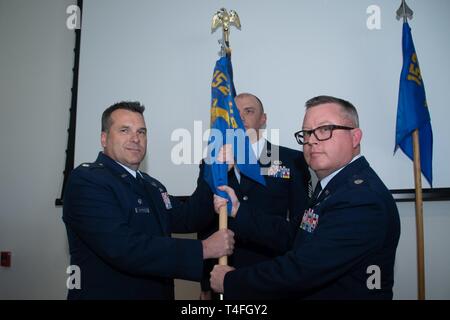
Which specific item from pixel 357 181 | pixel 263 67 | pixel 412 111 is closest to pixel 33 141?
pixel 263 67

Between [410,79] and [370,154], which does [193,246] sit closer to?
[370,154]

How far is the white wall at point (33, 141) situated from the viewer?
3090 millimetres

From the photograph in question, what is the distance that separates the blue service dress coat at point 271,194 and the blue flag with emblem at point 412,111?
2.48 feet

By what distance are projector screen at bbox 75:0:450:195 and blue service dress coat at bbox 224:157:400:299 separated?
4.51ft

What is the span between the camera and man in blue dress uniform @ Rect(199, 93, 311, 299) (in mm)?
2129

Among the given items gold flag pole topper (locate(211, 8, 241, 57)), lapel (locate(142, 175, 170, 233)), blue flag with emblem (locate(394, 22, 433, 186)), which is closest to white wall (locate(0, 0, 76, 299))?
lapel (locate(142, 175, 170, 233))

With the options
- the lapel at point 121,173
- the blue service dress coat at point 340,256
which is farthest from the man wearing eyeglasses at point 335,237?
the lapel at point 121,173

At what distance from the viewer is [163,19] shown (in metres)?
3.00

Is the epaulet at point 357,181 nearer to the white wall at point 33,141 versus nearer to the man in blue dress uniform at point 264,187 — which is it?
the man in blue dress uniform at point 264,187

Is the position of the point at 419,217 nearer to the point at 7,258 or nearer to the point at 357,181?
the point at 357,181

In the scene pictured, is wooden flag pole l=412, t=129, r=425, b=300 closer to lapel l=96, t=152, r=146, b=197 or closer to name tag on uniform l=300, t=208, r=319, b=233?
name tag on uniform l=300, t=208, r=319, b=233

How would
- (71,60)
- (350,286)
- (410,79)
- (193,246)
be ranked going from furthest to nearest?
(71,60)
(410,79)
(193,246)
(350,286)

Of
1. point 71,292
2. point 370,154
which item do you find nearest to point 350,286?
point 71,292

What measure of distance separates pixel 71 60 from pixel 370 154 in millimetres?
2726
